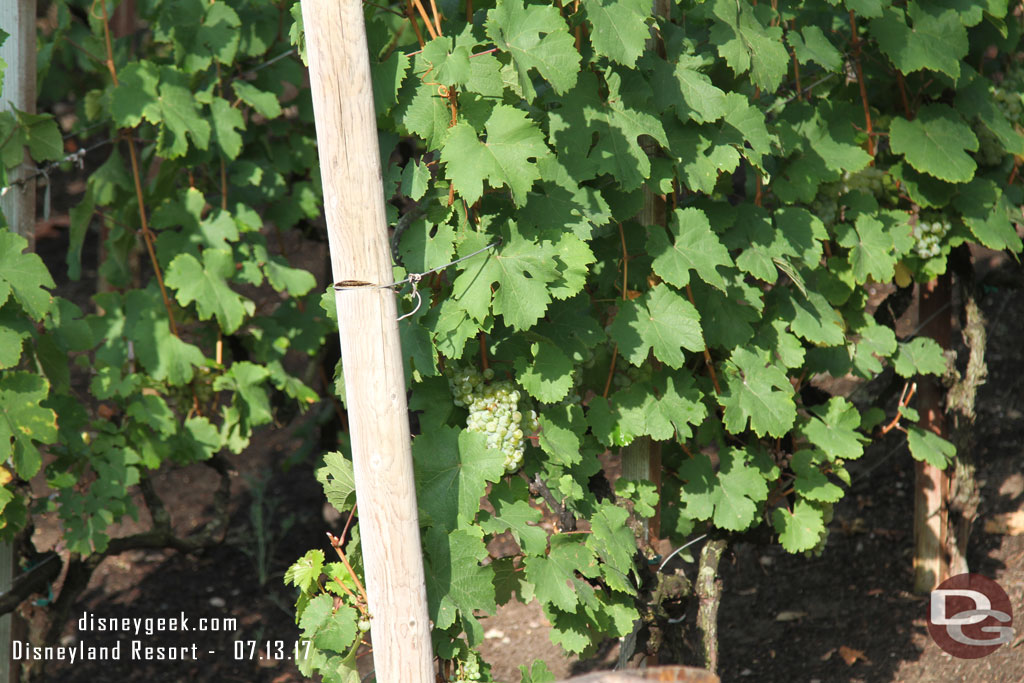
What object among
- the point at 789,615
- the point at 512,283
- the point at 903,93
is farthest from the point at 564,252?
the point at 789,615

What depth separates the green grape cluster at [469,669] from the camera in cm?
197

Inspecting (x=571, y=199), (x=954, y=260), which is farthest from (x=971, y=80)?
(x=571, y=199)

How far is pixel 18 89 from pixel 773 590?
10.2ft

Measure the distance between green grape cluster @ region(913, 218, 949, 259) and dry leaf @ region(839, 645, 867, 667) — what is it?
1.35 m

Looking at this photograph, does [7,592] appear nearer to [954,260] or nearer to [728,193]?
[728,193]

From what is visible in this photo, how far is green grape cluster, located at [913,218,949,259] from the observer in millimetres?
2896

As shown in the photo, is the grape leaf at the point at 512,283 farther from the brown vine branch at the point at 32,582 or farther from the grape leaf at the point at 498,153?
the brown vine branch at the point at 32,582

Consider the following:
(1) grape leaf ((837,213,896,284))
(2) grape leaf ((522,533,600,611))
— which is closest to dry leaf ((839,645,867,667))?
(1) grape leaf ((837,213,896,284))

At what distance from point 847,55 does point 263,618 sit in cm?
299

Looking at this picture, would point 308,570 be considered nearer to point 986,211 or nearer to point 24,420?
point 24,420

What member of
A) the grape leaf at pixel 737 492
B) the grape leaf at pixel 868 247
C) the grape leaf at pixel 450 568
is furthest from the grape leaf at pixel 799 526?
the grape leaf at pixel 450 568

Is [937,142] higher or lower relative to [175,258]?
lower

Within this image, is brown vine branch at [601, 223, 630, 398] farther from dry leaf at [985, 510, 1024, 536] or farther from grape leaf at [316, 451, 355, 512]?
dry leaf at [985, 510, 1024, 536]

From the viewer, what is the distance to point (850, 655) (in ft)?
10.6
